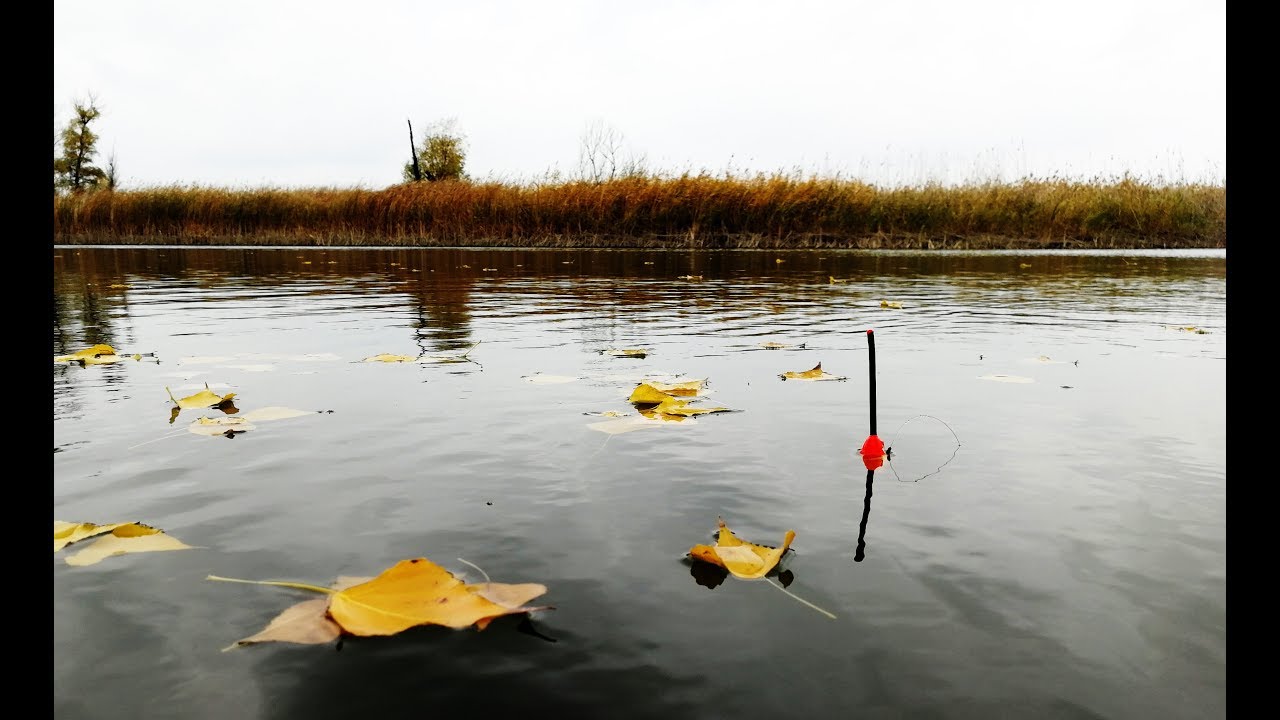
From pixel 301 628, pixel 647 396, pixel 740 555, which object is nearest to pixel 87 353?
pixel 647 396

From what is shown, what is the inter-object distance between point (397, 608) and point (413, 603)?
0.08 feet

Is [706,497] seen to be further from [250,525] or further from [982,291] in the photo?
[982,291]

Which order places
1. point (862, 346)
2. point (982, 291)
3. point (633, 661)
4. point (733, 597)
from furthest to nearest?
point (982, 291) → point (862, 346) → point (733, 597) → point (633, 661)

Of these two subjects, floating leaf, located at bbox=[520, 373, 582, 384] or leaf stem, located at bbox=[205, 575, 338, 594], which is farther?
floating leaf, located at bbox=[520, 373, 582, 384]

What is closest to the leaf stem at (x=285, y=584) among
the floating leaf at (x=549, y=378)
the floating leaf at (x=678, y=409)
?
the floating leaf at (x=678, y=409)

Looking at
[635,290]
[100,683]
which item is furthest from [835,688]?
[635,290]

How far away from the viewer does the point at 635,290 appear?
27.7 ft

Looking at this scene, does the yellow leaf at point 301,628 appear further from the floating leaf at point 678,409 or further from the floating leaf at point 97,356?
the floating leaf at point 97,356

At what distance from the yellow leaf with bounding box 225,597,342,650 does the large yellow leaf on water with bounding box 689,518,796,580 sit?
2.11 ft

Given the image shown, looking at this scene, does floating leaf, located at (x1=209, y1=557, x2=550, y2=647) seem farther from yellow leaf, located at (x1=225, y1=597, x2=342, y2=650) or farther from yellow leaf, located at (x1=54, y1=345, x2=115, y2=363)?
yellow leaf, located at (x1=54, y1=345, x2=115, y2=363)

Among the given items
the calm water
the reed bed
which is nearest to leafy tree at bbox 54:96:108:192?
the reed bed

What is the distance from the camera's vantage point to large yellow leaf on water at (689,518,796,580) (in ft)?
5.09

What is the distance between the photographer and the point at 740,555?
1.61 meters
